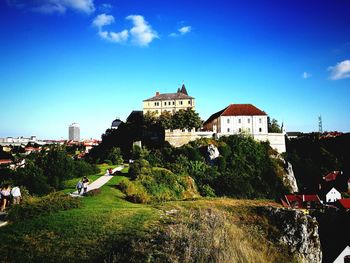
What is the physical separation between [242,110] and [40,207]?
170 feet

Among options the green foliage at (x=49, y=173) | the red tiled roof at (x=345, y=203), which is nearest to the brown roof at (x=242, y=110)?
the red tiled roof at (x=345, y=203)

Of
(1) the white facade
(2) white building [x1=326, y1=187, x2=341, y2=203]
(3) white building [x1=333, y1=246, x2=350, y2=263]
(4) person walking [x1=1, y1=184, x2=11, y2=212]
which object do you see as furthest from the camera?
(1) the white facade

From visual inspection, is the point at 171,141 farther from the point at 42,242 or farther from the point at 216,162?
the point at 42,242

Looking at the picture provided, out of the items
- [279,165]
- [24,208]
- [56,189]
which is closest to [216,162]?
[279,165]

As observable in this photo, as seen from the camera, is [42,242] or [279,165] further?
[279,165]

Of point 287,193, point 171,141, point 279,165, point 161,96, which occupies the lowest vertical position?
point 287,193

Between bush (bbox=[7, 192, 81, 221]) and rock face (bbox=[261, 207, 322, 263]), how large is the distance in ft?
34.0

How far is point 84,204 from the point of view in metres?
15.8

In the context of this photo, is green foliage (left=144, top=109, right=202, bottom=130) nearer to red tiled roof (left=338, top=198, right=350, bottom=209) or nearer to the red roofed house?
the red roofed house

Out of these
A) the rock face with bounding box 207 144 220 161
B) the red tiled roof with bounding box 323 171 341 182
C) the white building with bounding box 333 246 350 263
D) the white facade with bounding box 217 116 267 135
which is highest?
the white facade with bounding box 217 116 267 135

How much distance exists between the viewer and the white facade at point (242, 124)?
5831 centimetres

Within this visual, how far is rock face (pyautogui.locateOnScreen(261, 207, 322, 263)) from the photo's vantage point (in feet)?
40.7

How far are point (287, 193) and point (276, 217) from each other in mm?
37750

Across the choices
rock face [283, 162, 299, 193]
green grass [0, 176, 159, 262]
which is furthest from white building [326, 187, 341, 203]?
green grass [0, 176, 159, 262]
